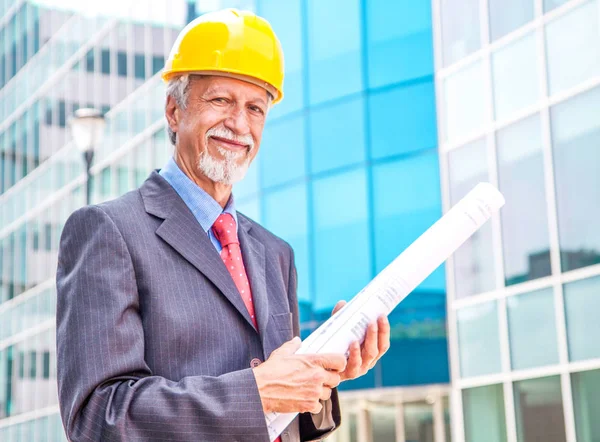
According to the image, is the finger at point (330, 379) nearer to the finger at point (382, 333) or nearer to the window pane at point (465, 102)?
the finger at point (382, 333)

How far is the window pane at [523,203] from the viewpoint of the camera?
11.4 meters

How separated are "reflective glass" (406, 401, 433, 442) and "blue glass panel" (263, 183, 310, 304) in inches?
95.6

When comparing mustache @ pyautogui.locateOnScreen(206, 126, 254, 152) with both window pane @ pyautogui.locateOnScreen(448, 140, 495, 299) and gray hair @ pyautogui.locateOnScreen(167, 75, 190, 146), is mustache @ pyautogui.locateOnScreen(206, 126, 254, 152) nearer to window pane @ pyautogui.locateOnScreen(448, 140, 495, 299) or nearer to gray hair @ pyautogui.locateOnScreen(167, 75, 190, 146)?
gray hair @ pyautogui.locateOnScreen(167, 75, 190, 146)

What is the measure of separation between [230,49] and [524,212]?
9.61m

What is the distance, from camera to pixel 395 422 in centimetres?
1543

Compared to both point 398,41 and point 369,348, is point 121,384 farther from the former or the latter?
point 398,41

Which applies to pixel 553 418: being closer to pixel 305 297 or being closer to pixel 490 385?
pixel 490 385

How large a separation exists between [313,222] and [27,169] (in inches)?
608

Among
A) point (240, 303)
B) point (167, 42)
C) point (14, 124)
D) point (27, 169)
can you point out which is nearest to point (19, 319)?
point (27, 169)

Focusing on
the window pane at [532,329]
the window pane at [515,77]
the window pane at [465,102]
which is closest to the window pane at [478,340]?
the window pane at [532,329]

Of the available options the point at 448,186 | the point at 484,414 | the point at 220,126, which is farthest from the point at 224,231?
the point at 448,186

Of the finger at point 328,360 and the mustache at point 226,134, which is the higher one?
the mustache at point 226,134

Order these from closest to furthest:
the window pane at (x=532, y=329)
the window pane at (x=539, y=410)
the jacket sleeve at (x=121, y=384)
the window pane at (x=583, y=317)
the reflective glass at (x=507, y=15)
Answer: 1. the jacket sleeve at (x=121, y=384)
2. the window pane at (x=583, y=317)
3. the window pane at (x=539, y=410)
4. the window pane at (x=532, y=329)
5. the reflective glass at (x=507, y=15)

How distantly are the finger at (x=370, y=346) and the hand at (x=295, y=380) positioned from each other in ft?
0.37
